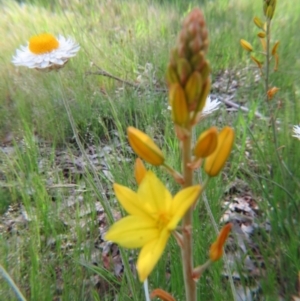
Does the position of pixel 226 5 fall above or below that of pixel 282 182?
above

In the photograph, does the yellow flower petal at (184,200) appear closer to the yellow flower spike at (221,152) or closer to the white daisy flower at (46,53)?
the yellow flower spike at (221,152)

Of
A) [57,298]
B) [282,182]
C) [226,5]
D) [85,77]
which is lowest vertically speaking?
[57,298]

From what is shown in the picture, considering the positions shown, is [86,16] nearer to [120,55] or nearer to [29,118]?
[120,55]

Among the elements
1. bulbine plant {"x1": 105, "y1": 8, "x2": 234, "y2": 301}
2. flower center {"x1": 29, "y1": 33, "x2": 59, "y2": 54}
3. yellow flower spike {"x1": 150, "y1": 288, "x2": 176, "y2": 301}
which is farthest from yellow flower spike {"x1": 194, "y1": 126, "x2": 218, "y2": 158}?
flower center {"x1": 29, "y1": 33, "x2": 59, "y2": 54}

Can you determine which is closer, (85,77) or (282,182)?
(282,182)

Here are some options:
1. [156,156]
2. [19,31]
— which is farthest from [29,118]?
[156,156]

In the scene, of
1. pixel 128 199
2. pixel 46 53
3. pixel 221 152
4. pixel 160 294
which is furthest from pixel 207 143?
pixel 46 53

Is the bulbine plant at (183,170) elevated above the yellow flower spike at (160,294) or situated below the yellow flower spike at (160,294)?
above

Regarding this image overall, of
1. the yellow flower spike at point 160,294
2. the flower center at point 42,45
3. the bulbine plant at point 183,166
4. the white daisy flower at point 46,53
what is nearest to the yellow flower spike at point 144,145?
the bulbine plant at point 183,166
